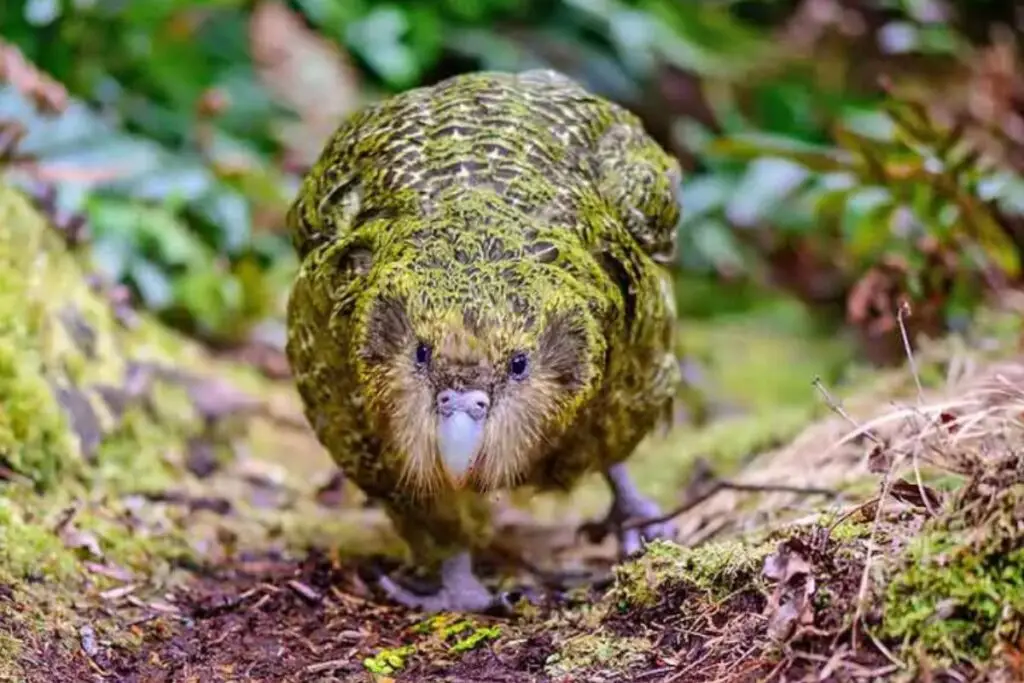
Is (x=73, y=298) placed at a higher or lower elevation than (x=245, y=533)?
higher

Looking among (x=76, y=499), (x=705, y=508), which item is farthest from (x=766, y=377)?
(x=76, y=499)

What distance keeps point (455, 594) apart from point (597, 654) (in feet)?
3.25

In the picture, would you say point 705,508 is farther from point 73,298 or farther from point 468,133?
point 73,298

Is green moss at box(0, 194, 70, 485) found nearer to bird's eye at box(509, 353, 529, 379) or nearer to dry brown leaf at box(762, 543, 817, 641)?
bird's eye at box(509, 353, 529, 379)

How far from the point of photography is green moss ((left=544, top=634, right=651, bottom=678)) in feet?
10.1

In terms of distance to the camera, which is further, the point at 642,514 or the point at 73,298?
the point at 73,298

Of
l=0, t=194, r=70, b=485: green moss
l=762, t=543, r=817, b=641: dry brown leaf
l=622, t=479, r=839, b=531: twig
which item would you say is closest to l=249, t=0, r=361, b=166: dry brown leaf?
l=0, t=194, r=70, b=485: green moss

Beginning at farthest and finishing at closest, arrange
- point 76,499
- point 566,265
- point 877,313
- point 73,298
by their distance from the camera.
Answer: point 877,313, point 73,298, point 76,499, point 566,265

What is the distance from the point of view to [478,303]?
3293 mm

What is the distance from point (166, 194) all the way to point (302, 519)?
87.3 inches

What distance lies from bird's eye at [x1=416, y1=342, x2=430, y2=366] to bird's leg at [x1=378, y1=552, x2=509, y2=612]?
853 mm

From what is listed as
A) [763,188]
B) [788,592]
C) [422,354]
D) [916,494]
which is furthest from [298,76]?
[788,592]

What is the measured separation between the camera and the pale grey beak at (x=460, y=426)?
10.7 ft

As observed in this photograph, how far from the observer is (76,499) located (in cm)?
446
